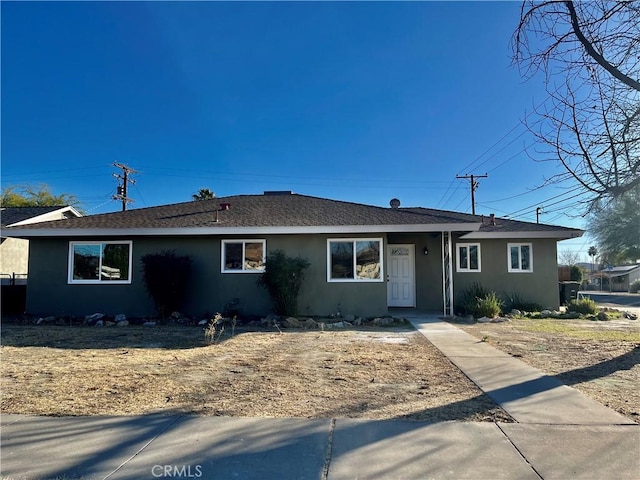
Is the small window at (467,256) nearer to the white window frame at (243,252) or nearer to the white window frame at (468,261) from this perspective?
the white window frame at (468,261)

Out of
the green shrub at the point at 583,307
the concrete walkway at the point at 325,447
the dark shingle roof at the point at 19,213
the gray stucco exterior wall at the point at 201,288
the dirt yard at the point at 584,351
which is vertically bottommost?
the dirt yard at the point at 584,351

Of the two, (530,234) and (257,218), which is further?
(530,234)

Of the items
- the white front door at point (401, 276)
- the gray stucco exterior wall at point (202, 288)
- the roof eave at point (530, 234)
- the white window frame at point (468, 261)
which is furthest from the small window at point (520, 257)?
the gray stucco exterior wall at point (202, 288)

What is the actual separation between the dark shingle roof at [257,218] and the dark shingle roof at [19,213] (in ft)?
28.4

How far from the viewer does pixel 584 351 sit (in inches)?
295

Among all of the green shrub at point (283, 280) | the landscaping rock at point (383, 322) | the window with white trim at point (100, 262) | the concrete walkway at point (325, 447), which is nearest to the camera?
the concrete walkway at point (325, 447)

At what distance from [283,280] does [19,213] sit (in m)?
18.2

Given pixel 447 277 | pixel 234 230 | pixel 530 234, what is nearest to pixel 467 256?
pixel 447 277

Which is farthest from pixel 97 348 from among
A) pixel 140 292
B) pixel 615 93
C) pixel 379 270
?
pixel 615 93

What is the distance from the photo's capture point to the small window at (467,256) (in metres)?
14.9

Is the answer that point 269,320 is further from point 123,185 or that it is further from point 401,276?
point 123,185

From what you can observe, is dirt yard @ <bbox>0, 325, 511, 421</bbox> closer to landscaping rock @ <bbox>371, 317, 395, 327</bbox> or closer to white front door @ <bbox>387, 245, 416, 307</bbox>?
landscaping rock @ <bbox>371, 317, 395, 327</bbox>

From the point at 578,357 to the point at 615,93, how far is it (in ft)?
14.4

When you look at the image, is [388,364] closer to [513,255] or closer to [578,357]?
[578,357]
